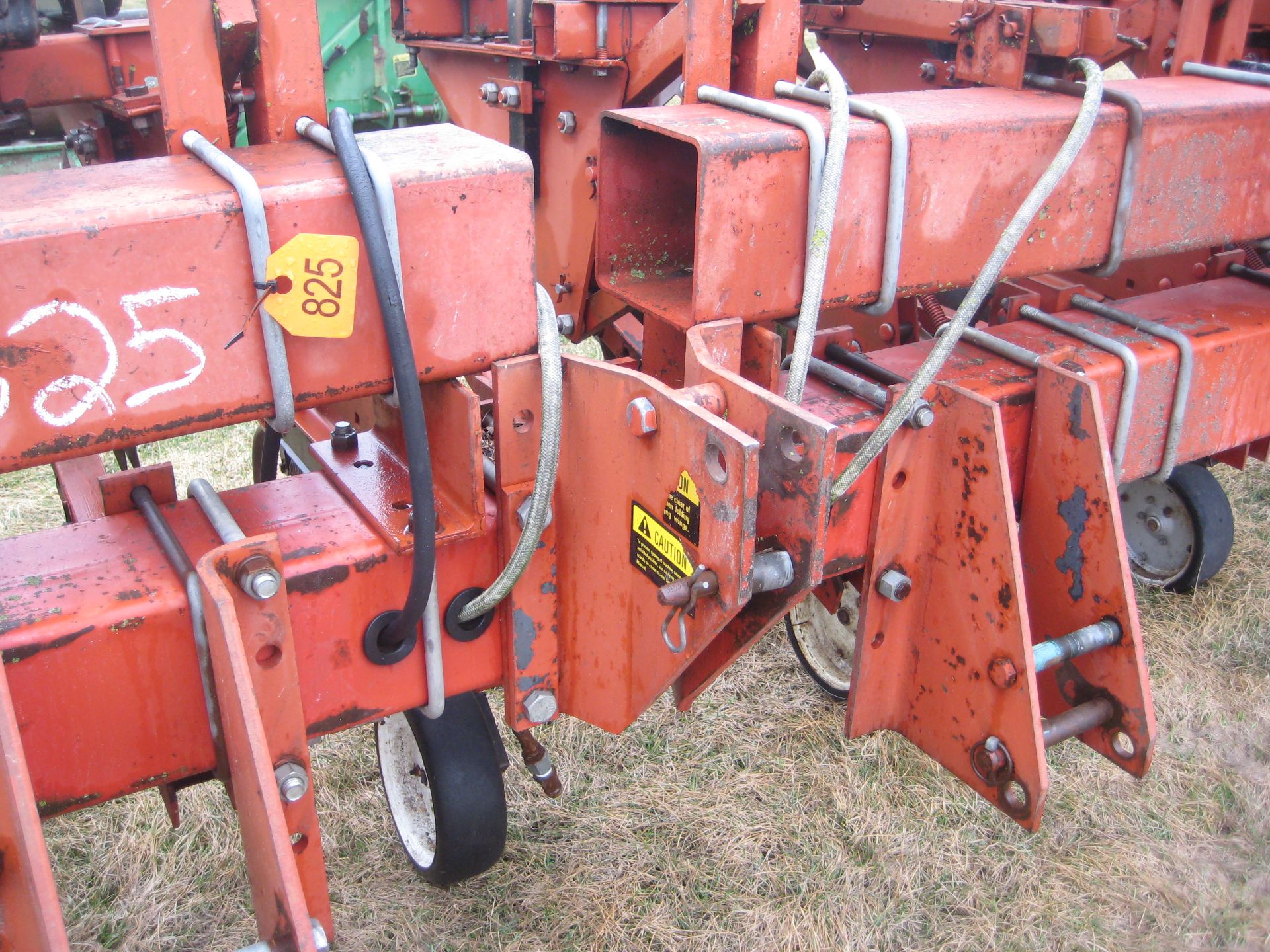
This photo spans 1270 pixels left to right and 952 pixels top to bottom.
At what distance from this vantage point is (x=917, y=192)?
5.80 ft

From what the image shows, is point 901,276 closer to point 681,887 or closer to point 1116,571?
point 1116,571

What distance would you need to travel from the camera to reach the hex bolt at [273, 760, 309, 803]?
147 cm

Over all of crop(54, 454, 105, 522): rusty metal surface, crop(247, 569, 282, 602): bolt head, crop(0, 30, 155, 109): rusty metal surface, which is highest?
crop(0, 30, 155, 109): rusty metal surface

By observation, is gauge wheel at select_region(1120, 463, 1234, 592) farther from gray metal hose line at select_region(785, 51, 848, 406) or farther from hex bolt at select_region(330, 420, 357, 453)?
hex bolt at select_region(330, 420, 357, 453)

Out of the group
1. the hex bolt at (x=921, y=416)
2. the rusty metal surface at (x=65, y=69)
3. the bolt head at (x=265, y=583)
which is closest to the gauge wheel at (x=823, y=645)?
the hex bolt at (x=921, y=416)

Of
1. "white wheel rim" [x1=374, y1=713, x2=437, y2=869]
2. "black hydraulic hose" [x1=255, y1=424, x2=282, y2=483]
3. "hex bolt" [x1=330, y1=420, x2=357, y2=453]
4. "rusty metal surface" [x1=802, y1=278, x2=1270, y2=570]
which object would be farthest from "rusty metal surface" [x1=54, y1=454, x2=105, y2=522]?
"rusty metal surface" [x1=802, y1=278, x2=1270, y2=570]

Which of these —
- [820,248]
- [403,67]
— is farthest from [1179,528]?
[403,67]

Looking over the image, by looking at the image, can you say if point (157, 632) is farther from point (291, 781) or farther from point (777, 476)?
point (777, 476)

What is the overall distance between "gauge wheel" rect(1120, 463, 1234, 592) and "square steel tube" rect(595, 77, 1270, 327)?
145cm

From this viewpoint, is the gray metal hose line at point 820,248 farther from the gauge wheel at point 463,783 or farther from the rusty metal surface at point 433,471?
the gauge wheel at point 463,783

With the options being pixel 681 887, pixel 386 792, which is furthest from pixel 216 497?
pixel 681 887

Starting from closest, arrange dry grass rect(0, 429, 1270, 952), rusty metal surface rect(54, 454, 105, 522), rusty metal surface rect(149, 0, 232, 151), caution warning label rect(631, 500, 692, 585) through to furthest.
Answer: rusty metal surface rect(149, 0, 232, 151) < caution warning label rect(631, 500, 692, 585) < dry grass rect(0, 429, 1270, 952) < rusty metal surface rect(54, 454, 105, 522)

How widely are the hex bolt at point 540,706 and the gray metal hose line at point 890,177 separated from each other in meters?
0.85

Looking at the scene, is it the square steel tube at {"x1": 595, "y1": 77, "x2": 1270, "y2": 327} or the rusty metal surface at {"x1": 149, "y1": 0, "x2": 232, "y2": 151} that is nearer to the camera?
the rusty metal surface at {"x1": 149, "y1": 0, "x2": 232, "y2": 151}
